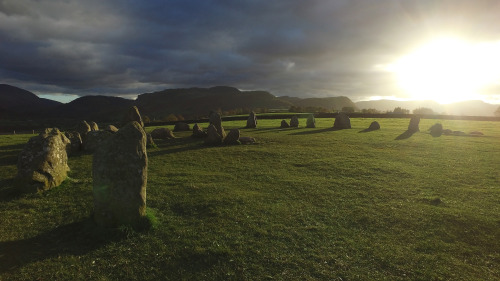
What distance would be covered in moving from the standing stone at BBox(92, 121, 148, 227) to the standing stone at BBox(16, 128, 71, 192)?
5554 millimetres

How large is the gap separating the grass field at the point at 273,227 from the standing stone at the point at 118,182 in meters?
0.47

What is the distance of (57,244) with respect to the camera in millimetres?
8938

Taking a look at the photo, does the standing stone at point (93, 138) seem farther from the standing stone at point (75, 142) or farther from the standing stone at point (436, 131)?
the standing stone at point (436, 131)

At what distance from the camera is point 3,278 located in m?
7.19

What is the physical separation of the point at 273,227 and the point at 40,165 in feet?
35.4

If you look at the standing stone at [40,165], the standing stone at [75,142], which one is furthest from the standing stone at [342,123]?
the standing stone at [40,165]

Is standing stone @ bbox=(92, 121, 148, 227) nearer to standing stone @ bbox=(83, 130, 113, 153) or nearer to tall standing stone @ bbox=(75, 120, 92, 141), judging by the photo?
standing stone @ bbox=(83, 130, 113, 153)

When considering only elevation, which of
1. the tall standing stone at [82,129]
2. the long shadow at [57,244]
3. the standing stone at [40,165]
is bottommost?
the long shadow at [57,244]

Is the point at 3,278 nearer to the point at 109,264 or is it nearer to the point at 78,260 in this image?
the point at 78,260

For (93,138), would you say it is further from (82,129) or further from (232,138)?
(232,138)

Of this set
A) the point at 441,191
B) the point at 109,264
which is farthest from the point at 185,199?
the point at 441,191

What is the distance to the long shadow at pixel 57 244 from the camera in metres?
8.05

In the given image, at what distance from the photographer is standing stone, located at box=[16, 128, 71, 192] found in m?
13.0

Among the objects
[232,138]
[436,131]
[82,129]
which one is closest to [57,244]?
[232,138]
